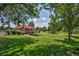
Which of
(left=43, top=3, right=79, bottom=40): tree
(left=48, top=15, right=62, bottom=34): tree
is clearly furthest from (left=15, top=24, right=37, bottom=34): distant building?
(left=43, top=3, right=79, bottom=40): tree

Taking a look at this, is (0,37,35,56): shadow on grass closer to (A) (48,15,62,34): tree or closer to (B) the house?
(B) the house

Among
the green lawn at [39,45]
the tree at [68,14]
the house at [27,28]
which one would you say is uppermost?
the tree at [68,14]

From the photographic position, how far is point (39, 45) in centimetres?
210

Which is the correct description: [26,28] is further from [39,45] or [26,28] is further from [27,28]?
[39,45]

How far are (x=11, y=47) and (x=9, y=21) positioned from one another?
24 cm

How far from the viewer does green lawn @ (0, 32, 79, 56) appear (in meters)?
2.09

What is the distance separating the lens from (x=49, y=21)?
82.7 inches

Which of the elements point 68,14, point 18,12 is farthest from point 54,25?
point 18,12

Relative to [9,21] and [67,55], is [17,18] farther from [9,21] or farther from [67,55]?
[67,55]

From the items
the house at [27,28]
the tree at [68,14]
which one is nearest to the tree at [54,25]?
the tree at [68,14]

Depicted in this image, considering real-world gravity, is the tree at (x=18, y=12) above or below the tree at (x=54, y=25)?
above

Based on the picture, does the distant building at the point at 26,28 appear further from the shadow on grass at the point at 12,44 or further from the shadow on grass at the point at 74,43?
the shadow on grass at the point at 74,43

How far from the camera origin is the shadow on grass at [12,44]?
2.09 meters

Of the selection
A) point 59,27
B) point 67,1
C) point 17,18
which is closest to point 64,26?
point 59,27
